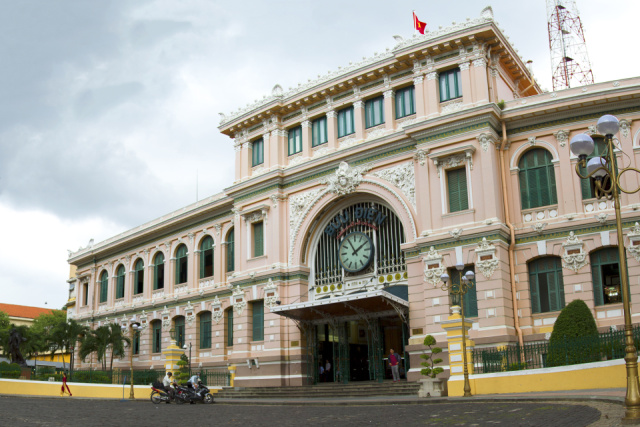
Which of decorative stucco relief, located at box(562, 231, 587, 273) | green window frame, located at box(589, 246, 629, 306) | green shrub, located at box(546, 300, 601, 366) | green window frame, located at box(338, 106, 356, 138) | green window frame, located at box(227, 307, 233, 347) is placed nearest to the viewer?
green shrub, located at box(546, 300, 601, 366)

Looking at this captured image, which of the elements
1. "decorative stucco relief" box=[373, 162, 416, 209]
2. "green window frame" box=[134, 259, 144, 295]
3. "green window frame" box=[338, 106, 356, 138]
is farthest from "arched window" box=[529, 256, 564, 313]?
"green window frame" box=[134, 259, 144, 295]

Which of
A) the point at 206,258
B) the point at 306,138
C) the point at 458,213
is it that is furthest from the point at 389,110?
the point at 206,258

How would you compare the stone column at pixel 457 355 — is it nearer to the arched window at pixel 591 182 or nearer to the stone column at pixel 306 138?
the arched window at pixel 591 182

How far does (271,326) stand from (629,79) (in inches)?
752

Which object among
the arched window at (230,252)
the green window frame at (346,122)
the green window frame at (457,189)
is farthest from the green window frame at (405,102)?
the arched window at (230,252)

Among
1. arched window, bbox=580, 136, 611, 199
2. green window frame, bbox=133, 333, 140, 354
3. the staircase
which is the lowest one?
the staircase

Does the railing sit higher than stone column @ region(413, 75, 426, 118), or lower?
lower

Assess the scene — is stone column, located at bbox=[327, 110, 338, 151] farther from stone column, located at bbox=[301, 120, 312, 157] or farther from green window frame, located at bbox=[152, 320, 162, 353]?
green window frame, located at bbox=[152, 320, 162, 353]

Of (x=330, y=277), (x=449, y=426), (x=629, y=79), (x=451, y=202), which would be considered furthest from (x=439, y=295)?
(x=449, y=426)

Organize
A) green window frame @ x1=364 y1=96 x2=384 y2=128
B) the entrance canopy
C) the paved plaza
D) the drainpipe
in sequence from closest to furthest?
the paved plaza < the drainpipe < the entrance canopy < green window frame @ x1=364 y1=96 x2=384 y2=128

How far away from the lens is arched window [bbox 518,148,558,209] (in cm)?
2692

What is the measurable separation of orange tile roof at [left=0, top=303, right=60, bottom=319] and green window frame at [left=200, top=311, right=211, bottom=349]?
5216cm

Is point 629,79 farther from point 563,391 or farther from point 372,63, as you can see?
point 563,391

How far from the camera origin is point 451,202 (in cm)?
2781
